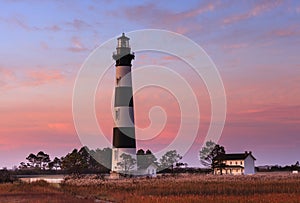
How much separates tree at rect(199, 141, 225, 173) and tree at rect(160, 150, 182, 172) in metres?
5.30

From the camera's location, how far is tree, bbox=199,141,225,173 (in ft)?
335

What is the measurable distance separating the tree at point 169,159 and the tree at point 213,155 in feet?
17.4

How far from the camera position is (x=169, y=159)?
105 m

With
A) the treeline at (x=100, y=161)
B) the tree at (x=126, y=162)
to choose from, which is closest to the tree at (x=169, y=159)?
the treeline at (x=100, y=161)

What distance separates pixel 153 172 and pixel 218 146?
810 inches

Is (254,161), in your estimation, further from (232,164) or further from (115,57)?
(115,57)

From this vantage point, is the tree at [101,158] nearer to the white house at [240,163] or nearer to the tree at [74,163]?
the tree at [74,163]

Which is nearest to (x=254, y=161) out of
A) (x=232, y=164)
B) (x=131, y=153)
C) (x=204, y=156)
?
(x=232, y=164)

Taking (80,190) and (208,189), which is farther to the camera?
(80,190)

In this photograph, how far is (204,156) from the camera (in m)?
104

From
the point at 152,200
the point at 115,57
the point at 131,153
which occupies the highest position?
the point at 115,57

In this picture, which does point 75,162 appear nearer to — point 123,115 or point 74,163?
point 74,163

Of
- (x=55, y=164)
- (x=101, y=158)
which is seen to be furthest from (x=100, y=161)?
(x=55, y=164)

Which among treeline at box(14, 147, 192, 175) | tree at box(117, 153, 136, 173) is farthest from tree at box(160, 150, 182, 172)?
tree at box(117, 153, 136, 173)
